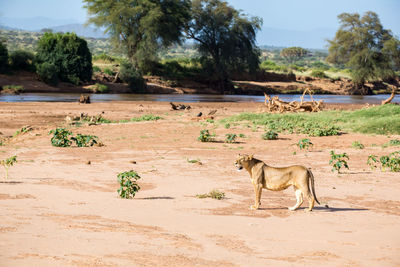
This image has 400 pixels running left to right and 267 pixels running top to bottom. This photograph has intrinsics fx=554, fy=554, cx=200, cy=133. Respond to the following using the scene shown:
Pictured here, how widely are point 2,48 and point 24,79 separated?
12.2ft

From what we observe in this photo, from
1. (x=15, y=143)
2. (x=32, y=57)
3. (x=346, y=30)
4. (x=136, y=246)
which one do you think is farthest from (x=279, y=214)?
(x=346, y=30)

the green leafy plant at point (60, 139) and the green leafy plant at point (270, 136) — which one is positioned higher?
the green leafy plant at point (270, 136)

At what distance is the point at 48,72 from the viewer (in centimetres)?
4541

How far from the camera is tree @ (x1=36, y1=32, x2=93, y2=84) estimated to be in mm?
46062

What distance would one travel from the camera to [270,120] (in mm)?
19625

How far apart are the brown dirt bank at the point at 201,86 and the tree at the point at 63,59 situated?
94 cm

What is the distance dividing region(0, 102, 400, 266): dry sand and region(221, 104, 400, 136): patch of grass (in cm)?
408

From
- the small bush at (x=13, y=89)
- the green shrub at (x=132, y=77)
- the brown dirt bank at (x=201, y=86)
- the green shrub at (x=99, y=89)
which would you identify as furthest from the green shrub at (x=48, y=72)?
the green shrub at (x=132, y=77)

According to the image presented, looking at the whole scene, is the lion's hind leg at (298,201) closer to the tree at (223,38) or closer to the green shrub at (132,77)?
the green shrub at (132,77)

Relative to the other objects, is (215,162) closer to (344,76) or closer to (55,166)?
(55,166)

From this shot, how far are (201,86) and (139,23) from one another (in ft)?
30.8

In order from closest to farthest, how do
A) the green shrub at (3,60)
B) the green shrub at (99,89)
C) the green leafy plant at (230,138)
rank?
the green leafy plant at (230,138)
the green shrub at (3,60)
the green shrub at (99,89)

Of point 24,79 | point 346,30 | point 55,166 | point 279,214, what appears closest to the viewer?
point 279,214

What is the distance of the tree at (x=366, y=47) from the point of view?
58.2 metres
